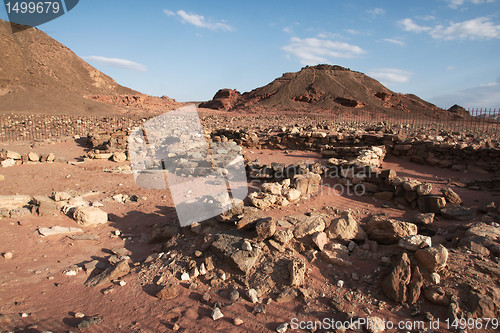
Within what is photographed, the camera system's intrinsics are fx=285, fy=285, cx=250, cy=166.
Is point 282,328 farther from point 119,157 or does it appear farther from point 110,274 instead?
point 119,157

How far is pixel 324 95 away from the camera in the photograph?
41.5 m

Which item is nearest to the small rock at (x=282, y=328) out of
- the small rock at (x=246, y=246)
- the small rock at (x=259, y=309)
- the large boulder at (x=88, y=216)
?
the small rock at (x=259, y=309)

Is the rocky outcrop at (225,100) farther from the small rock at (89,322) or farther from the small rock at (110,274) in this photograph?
the small rock at (89,322)

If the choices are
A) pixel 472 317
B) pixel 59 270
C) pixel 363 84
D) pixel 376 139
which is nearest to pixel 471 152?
pixel 376 139

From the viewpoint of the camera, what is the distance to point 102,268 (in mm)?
Answer: 4289

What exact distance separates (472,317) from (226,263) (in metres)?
2.78

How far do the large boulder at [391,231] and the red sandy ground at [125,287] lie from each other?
0.73 ft

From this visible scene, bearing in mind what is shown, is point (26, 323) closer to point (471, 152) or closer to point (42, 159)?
point (42, 159)

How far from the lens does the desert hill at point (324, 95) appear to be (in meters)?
38.1

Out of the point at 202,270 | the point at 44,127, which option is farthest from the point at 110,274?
the point at 44,127

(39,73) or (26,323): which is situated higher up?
(39,73)

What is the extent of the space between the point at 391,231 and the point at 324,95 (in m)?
40.0

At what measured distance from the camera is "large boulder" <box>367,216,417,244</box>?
4123 millimetres

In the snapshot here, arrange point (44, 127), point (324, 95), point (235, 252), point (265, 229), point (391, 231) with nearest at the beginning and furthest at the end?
point (235, 252) < point (265, 229) < point (391, 231) < point (44, 127) < point (324, 95)
